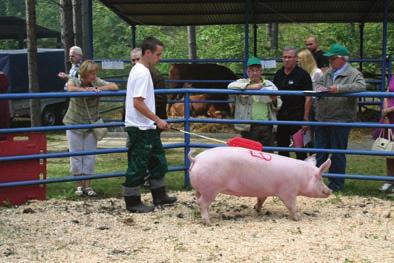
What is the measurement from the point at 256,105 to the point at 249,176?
1481 millimetres

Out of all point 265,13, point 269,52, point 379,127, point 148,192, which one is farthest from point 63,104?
point 379,127

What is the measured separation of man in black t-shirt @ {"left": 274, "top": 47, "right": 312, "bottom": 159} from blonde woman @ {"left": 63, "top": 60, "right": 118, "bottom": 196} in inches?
72.1

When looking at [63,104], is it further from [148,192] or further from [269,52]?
[148,192]

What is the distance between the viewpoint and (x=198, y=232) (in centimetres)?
582

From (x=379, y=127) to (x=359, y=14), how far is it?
6755 millimetres

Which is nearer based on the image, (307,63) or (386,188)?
(386,188)

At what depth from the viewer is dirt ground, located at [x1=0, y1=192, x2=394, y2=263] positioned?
204 inches

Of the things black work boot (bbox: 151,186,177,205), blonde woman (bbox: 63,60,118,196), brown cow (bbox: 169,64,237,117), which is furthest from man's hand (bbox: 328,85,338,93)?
brown cow (bbox: 169,64,237,117)

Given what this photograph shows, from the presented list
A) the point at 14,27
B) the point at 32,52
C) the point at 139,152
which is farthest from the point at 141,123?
the point at 14,27

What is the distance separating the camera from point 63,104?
639 inches

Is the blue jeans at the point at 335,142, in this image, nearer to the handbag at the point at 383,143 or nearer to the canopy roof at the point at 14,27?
the handbag at the point at 383,143

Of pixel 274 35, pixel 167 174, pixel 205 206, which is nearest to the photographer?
pixel 205 206

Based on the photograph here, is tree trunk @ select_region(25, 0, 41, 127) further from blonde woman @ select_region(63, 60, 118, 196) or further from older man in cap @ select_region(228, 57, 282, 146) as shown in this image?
older man in cap @ select_region(228, 57, 282, 146)

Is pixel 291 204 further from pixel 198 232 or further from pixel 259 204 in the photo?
pixel 198 232
